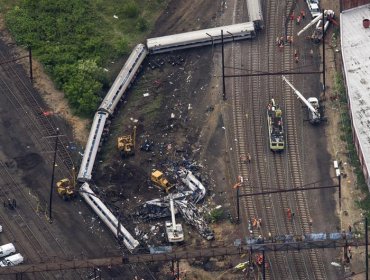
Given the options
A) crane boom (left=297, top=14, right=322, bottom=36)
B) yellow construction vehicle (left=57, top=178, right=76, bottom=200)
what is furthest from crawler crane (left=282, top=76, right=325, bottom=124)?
yellow construction vehicle (left=57, top=178, right=76, bottom=200)

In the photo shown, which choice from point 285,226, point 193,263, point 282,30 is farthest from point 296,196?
point 282,30

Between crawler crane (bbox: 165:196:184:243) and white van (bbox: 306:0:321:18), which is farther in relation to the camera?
white van (bbox: 306:0:321:18)

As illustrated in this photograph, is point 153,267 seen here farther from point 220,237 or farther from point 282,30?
point 282,30

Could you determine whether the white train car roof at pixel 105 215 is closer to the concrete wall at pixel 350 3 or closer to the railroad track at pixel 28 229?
the railroad track at pixel 28 229

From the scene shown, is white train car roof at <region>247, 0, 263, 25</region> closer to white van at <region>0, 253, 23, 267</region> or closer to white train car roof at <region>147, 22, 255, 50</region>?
white train car roof at <region>147, 22, 255, 50</region>

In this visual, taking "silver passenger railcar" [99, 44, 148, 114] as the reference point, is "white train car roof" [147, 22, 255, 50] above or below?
above

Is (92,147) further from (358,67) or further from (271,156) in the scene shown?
(358,67)

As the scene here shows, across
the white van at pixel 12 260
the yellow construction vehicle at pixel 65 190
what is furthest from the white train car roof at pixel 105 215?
the white van at pixel 12 260

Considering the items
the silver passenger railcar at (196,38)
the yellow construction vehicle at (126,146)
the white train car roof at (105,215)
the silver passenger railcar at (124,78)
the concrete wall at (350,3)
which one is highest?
the concrete wall at (350,3)
